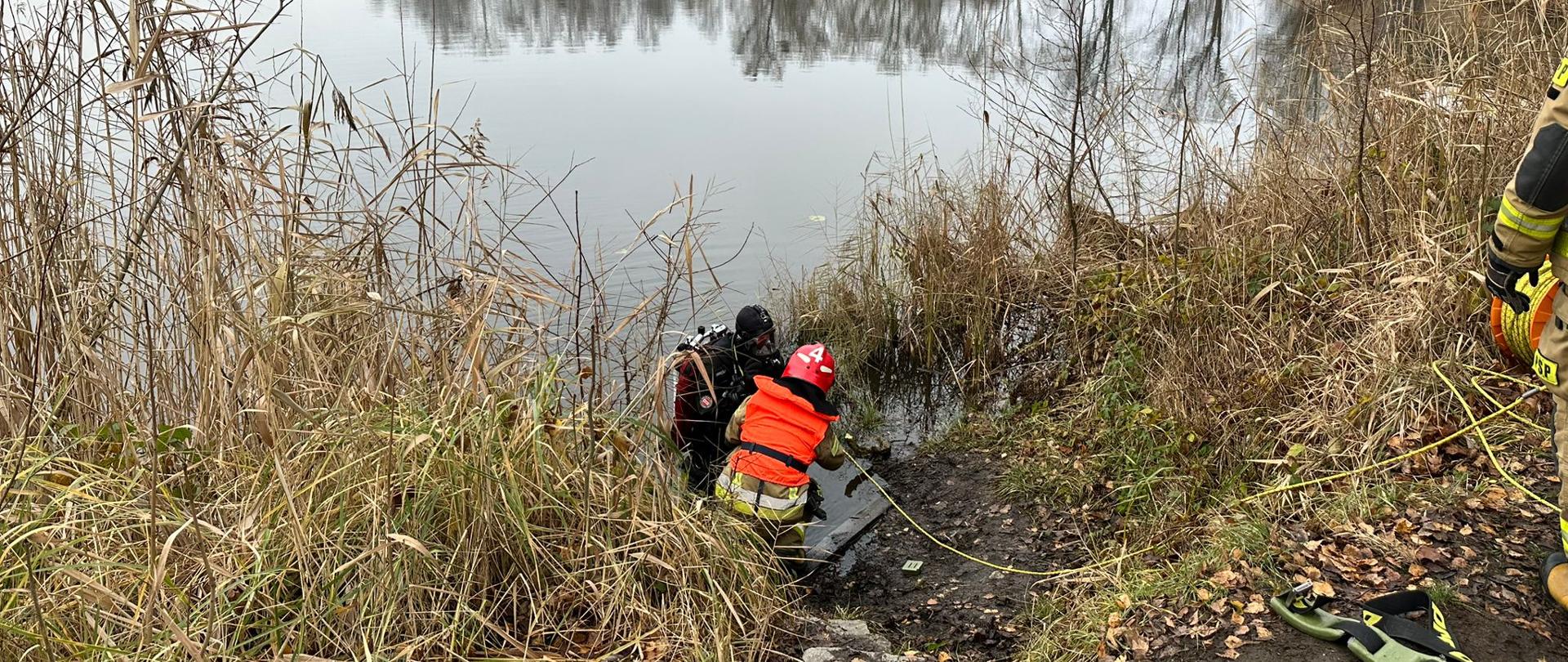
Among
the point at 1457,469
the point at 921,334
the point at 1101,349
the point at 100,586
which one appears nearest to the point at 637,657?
the point at 100,586

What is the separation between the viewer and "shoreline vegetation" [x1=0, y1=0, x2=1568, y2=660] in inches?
110

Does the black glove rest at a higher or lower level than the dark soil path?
higher

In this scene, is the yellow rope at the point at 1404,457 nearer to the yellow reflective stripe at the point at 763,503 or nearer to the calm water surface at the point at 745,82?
the yellow reflective stripe at the point at 763,503

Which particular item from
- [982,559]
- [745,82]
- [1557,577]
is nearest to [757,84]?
[745,82]

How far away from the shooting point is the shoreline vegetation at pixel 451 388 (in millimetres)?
2797

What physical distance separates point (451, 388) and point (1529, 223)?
10.9 feet

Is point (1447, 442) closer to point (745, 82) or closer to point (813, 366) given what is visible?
point (813, 366)

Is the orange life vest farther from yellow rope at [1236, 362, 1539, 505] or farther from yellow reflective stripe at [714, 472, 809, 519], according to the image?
yellow rope at [1236, 362, 1539, 505]

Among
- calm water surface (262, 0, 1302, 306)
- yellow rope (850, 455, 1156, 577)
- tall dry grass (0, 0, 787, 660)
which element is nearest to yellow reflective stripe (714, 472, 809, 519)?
tall dry grass (0, 0, 787, 660)

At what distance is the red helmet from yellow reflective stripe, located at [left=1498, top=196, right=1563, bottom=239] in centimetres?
259

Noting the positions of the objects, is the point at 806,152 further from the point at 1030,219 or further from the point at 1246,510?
the point at 1246,510

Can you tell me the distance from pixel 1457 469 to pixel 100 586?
4.31 metres

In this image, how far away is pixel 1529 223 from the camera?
9.41ft

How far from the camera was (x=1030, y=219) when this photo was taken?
6.58m
